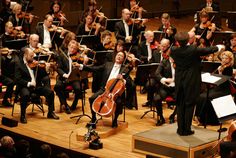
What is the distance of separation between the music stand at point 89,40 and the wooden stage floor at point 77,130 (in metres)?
1.19

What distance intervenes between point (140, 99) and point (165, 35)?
1376mm

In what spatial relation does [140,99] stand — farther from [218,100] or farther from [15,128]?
[218,100]

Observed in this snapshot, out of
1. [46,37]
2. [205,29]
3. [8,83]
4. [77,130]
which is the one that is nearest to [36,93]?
[8,83]

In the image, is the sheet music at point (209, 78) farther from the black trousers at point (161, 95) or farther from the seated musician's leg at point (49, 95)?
the seated musician's leg at point (49, 95)

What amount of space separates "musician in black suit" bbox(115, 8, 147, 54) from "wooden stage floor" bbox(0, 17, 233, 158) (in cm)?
173

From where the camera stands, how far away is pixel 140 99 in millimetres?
10938

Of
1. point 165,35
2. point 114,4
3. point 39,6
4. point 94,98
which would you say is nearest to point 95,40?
point 165,35

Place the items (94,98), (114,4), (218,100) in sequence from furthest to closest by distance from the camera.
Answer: (114,4)
(94,98)
(218,100)

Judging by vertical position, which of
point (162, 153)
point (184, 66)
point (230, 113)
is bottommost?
point (162, 153)

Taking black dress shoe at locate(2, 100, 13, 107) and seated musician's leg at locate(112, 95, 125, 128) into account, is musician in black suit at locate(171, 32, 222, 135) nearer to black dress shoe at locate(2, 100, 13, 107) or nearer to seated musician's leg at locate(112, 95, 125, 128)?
seated musician's leg at locate(112, 95, 125, 128)

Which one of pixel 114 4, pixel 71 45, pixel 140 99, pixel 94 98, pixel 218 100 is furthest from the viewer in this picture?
pixel 114 4

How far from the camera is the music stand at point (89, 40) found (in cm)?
1101

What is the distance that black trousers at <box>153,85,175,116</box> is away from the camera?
30.7 ft

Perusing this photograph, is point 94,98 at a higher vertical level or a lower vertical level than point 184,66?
lower
